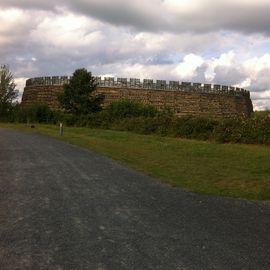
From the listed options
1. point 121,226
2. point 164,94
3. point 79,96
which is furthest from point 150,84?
point 121,226

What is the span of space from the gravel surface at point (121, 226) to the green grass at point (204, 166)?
1.00 m

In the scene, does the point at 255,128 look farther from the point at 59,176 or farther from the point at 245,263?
the point at 245,263

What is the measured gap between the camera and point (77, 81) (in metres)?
52.1

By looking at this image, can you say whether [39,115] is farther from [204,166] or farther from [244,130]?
[204,166]

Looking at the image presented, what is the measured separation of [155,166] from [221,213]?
7.03 metres

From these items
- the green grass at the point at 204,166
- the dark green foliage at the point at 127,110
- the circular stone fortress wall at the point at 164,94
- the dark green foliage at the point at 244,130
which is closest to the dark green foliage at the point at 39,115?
the dark green foliage at the point at 127,110

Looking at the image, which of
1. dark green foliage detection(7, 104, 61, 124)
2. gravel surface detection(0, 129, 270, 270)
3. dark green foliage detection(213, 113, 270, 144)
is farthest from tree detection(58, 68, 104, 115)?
gravel surface detection(0, 129, 270, 270)

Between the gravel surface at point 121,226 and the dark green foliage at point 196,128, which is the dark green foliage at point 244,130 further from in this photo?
the gravel surface at point 121,226

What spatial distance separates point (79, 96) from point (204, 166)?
37055mm

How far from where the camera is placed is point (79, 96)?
51938mm

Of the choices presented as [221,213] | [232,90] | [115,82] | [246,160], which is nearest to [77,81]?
[115,82]

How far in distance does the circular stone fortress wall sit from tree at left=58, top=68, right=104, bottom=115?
7.78 meters

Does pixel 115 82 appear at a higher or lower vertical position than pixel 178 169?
higher

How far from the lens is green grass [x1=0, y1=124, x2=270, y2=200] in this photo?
39.6ft
